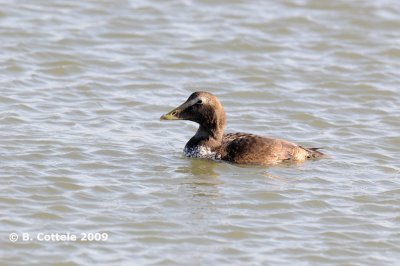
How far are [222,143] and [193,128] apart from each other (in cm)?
144

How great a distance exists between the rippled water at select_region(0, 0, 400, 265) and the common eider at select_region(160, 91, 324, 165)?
0.21 metres

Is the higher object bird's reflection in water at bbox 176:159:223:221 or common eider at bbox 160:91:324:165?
common eider at bbox 160:91:324:165

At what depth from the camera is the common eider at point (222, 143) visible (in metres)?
13.2

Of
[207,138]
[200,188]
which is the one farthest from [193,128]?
[200,188]

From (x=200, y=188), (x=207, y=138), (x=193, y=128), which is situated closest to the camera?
(x=200, y=188)

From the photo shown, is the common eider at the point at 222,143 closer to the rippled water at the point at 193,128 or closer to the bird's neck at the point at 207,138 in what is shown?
the bird's neck at the point at 207,138

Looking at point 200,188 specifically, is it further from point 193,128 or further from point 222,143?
point 193,128

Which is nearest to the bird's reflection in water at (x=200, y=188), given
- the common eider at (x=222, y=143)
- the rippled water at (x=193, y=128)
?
the rippled water at (x=193, y=128)

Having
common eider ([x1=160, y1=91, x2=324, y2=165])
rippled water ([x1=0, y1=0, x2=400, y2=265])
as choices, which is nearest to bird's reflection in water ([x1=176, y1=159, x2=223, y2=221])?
rippled water ([x1=0, y1=0, x2=400, y2=265])

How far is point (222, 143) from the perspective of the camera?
13.5 metres

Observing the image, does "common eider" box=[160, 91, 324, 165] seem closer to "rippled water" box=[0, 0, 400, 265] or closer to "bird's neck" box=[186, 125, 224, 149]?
"bird's neck" box=[186, 125, 224, 149]

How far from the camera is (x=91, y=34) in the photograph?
726 inches

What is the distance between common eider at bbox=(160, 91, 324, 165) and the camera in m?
13.2

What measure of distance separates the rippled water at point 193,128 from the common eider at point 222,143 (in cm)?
21
